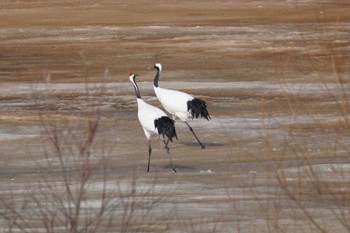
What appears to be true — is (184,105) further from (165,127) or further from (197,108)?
(165,127)

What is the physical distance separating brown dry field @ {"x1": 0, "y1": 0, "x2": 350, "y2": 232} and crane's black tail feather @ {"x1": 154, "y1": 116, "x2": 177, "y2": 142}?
16.6 inches

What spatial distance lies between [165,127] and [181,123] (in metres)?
3.89

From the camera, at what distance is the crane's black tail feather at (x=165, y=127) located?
13617 millimetres

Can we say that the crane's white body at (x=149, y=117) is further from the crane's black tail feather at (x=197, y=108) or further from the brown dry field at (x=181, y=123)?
the crane's black tail feather at (x=197, y=108)

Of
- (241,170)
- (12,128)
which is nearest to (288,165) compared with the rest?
(241,170)

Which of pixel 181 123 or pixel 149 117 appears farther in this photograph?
pixel 181 123

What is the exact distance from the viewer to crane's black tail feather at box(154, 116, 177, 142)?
536 inches

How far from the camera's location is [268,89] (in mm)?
21094

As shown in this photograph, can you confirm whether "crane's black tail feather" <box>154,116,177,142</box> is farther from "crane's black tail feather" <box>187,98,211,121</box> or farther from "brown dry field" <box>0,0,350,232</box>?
"crane's black tail feather" <box>187,98,211,121</box>

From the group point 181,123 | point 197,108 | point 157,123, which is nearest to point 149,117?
point 157,123

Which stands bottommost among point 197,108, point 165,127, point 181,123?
point 181,123

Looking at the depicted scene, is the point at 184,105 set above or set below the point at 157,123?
below

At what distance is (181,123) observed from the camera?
17.5m

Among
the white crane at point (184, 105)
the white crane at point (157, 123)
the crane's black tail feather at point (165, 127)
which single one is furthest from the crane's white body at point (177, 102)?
the crane's black tail feather at point (165, 127)
